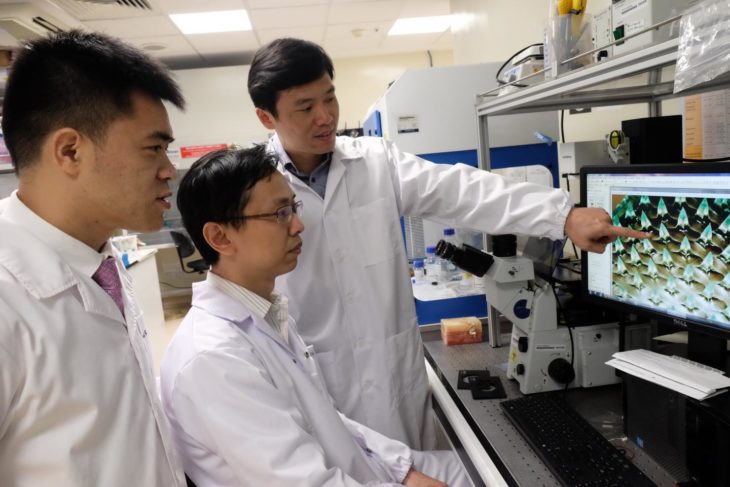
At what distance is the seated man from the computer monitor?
636 mm

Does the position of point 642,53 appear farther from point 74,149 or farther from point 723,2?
point 74,149

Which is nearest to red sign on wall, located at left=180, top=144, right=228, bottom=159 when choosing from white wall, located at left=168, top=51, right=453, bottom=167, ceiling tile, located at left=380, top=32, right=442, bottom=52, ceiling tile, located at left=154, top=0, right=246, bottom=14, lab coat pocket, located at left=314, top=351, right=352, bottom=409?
white wall, located at left=168, top=51, right=453, bottom=167

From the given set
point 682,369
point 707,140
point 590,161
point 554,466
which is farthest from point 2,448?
point 707,140

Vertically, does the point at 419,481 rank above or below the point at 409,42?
below

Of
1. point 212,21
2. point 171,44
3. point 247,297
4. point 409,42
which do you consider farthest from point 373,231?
point 409,42

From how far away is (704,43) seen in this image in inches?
30.9

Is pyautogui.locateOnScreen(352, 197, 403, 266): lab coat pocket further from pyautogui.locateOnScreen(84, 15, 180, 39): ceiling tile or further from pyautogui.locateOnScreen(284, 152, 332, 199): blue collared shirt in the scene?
pyautogui.locateOnScreen(84, 15, 180, 39): ceiling tile

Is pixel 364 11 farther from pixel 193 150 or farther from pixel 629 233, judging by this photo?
pixel 629 233

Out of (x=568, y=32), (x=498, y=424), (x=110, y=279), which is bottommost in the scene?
(x=498, y=424)

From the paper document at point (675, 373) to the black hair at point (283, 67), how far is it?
3.42 ft

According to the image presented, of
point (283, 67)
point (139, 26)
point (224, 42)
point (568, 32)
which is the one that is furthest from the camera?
point (224, 42)

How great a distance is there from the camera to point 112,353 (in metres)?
0.79

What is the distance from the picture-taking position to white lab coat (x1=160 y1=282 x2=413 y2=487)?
2.90ft

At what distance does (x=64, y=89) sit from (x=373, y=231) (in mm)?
908
